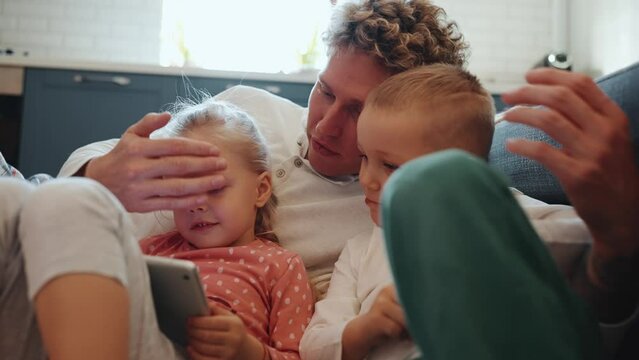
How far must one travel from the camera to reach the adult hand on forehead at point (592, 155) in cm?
66

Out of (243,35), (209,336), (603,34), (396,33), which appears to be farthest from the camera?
(243,35)

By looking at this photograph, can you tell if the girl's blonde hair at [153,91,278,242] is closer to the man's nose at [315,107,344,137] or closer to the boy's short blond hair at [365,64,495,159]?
the man's nose at [315,107,344,137]

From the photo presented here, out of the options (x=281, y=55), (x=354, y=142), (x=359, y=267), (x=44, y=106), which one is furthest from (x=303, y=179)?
(x=281, y=55)


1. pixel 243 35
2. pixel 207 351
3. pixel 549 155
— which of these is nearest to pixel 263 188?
pixel 207 351

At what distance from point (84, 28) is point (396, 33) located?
2.49 m

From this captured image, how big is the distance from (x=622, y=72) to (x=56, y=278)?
30.6 inches

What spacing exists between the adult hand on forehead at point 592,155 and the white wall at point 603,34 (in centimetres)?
241

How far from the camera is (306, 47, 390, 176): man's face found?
1.17 meters

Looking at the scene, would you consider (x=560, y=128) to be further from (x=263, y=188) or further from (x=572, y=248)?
(x=263, y=188)

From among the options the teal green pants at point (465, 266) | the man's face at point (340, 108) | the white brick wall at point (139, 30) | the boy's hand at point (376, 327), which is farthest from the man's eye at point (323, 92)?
the white brick wall at point (139, 30)

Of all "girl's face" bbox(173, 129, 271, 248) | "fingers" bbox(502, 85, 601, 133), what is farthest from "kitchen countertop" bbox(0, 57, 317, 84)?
"fingers" bbox(502, 85, 601, 133)

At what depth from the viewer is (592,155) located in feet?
2.17

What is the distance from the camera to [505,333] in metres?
0.53

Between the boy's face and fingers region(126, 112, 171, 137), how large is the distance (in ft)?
1.03
